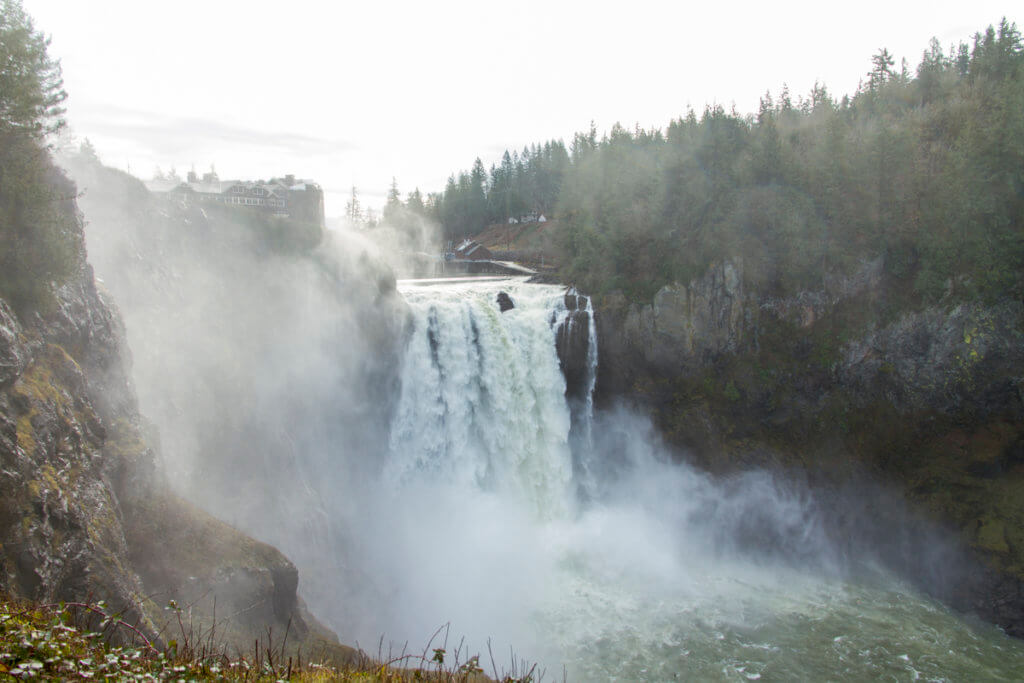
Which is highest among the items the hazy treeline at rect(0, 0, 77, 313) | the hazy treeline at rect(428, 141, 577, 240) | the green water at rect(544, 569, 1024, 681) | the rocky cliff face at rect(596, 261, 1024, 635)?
the hazy treeline at rect(428, 141, 577, 240)

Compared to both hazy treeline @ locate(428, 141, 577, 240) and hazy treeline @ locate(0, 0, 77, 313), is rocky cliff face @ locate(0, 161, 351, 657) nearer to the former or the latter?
hazy treeline @ locate(0, 0, 77, 313)

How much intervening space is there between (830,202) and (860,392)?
9.52 meters

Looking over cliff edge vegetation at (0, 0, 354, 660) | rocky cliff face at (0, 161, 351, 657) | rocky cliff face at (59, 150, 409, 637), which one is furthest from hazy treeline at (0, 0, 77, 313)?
rocky cliff face at (59, 150, 409, 637)

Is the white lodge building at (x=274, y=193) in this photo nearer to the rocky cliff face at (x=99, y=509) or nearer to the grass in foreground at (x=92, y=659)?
the rocky cliff face at (x=99, y=509)

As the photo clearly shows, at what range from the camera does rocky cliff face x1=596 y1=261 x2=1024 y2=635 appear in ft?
78.3

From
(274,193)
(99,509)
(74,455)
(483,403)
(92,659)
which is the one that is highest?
(274,193)

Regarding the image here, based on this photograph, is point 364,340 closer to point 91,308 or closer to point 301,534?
point 301,534

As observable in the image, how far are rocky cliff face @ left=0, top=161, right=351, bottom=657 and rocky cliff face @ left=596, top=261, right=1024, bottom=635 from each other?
19178mm

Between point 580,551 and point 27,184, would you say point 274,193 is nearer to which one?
point 27,184

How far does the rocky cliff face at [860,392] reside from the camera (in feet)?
78.3

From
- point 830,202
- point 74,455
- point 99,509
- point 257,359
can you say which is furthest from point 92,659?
point 830,202

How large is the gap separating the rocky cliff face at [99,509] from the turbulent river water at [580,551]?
6.56 metres

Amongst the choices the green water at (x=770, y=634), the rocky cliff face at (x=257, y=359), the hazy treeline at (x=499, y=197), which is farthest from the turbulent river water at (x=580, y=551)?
the hazy treeline at (x=499, y=197)

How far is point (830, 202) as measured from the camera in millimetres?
28625
